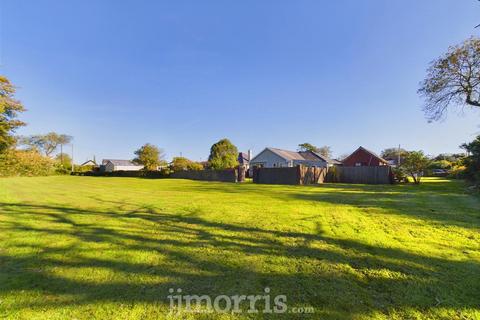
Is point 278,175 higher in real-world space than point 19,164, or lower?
lower

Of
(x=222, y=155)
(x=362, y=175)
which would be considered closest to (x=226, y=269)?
(x=362, y=175)

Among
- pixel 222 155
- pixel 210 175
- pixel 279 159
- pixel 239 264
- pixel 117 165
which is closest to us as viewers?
pixel 239 264

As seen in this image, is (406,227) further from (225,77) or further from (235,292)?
(225,77)

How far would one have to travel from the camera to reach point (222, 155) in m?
31.0

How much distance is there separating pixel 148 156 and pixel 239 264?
1339 inches

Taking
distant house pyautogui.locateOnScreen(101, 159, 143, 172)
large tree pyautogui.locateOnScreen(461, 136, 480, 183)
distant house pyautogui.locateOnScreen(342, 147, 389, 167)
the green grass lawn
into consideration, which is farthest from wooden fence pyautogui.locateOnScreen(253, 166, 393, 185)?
distant house pyautogui.locateOnScreen(101, 159, 143, 172)

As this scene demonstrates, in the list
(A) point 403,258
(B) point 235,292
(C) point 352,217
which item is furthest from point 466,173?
(B) point 235,292

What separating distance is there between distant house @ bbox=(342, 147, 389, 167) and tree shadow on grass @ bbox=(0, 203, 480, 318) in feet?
110

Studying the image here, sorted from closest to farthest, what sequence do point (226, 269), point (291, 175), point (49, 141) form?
point (226, 269) < point (291, 175) < point (49, 141)

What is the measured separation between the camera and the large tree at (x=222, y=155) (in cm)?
3031

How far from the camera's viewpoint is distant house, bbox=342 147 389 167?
32625 mm

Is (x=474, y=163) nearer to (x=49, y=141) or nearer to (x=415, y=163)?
(x=415, y=163)

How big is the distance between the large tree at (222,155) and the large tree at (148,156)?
30.5ft

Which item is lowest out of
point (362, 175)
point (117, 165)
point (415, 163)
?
point (362, 175)
